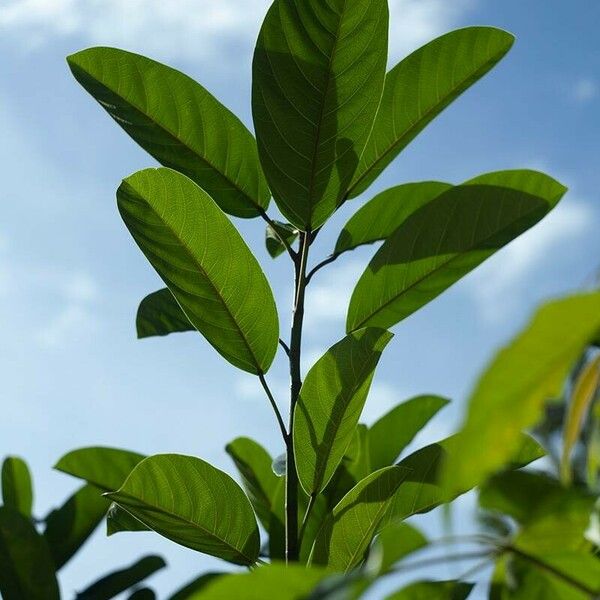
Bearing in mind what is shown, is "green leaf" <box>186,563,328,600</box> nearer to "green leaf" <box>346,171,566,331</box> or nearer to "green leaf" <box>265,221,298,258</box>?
"green leaf" <box>346,171,566,331</box>

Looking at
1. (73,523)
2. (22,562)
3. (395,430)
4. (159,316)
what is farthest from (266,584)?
(73,523)

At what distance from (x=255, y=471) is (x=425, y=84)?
97 cm

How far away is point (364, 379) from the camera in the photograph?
1.23 m

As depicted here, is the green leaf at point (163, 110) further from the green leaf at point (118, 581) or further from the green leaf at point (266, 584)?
the green leaf at point (266, 584)

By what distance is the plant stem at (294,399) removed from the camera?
120cm

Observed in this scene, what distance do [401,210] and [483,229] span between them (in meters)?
0.31

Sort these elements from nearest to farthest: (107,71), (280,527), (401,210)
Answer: (107,71), (401,210), (280,527)

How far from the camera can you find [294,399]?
1286 mm

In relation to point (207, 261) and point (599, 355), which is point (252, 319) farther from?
point (599, 355)

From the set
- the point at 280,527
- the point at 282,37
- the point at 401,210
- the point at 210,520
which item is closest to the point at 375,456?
the point at 280,527

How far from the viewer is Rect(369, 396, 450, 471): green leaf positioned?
1.94 m

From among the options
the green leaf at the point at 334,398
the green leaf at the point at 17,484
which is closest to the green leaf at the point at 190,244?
the green leaf at the point at 334,398

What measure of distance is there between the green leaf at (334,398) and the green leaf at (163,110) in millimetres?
428

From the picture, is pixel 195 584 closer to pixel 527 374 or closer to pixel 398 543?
pixel 398 543
